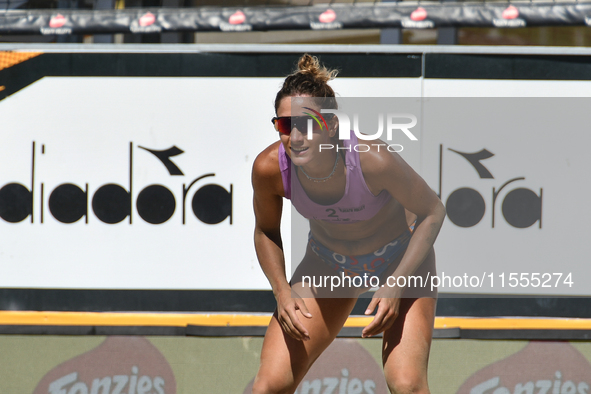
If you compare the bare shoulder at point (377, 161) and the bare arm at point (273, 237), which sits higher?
the bare shoulder at point (377, 161)

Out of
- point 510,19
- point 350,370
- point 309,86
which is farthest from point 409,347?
point 510,19

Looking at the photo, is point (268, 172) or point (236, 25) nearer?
point (268, 172)

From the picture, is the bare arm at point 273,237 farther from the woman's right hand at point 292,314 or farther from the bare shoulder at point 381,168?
the bare shoulder at point 381,168

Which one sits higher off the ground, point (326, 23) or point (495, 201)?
point (326, 23)

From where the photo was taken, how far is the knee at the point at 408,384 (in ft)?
8.40

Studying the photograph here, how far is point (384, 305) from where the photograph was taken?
261 centimetres

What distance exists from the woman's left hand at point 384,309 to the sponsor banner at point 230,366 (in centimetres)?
105

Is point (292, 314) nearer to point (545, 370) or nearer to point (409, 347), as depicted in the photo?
point (409, 347)

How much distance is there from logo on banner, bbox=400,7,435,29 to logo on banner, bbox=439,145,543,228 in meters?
1.32

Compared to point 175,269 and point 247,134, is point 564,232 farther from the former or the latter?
point 175,269

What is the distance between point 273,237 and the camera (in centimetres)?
304

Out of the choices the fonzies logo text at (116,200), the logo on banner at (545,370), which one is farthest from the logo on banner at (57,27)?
the logo on banner at (545,370)

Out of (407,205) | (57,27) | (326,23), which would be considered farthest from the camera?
(57,27)

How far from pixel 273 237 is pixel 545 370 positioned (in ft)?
6.96
